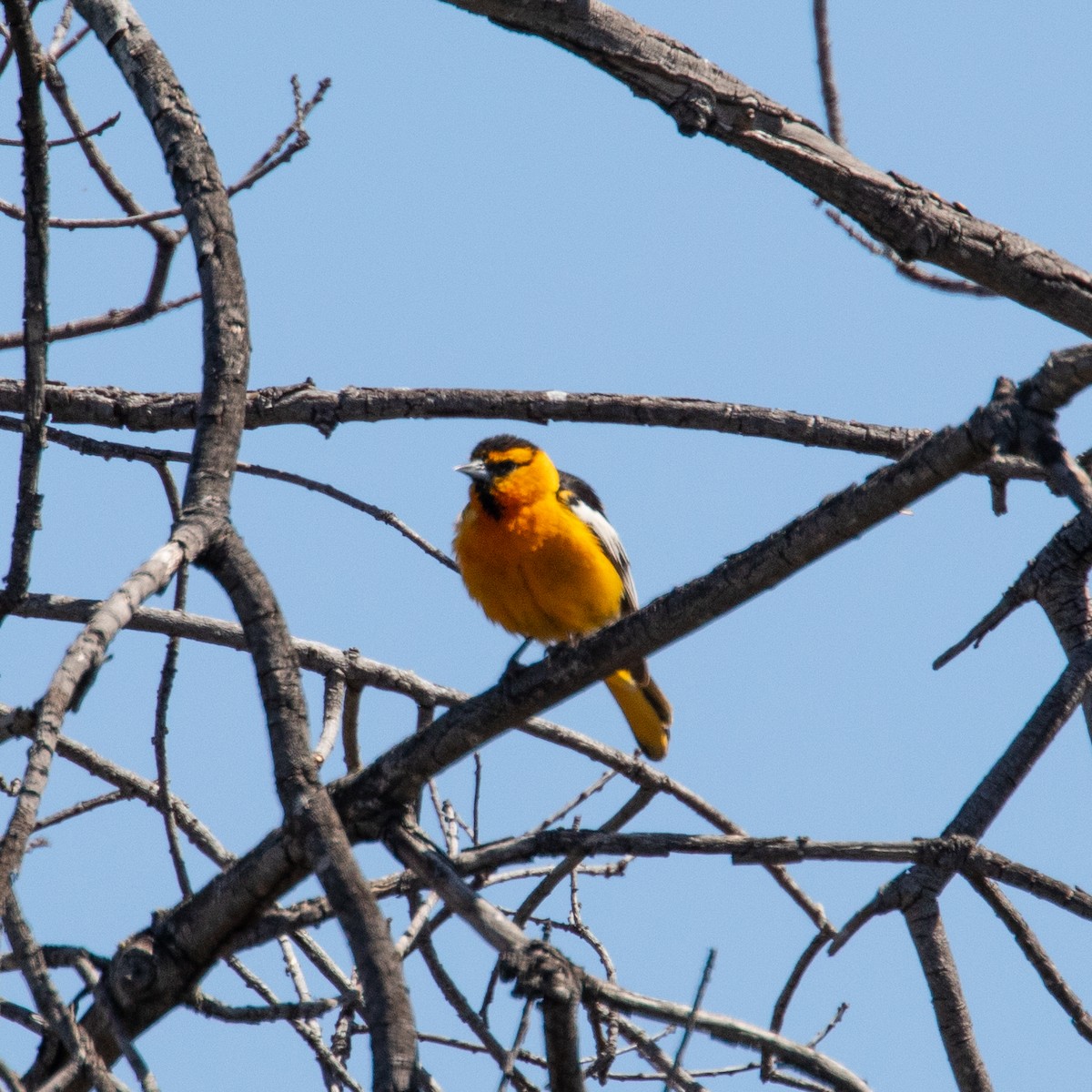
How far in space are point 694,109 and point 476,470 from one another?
316cm

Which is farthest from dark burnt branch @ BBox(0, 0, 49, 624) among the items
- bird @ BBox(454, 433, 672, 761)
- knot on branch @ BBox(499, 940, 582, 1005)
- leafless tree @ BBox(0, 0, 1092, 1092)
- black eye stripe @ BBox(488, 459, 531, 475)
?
black eye stripe @ BBox(488, 459, 531, 475)

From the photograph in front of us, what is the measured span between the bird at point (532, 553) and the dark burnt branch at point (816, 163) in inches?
107

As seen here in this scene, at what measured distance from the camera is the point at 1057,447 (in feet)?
5.63

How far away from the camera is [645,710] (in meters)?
6.53

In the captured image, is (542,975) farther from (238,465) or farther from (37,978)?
(238,465)

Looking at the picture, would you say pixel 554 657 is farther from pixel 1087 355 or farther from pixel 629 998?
pixel 1087 355

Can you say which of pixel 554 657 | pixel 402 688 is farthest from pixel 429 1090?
pixel 402 688

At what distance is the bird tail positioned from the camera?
6.46 meters

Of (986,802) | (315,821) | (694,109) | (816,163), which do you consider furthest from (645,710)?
(315,821)

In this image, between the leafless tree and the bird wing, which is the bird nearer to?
the bird wing

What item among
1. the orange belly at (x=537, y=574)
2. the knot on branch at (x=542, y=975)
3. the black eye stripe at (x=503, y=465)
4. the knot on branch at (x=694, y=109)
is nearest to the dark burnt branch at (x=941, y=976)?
the knot on branch at (x=542, y=975)

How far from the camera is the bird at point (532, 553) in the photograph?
5441mm

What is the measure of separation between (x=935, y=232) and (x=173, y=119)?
1643mm

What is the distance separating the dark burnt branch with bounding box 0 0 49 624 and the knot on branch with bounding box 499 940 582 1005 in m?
1.32
